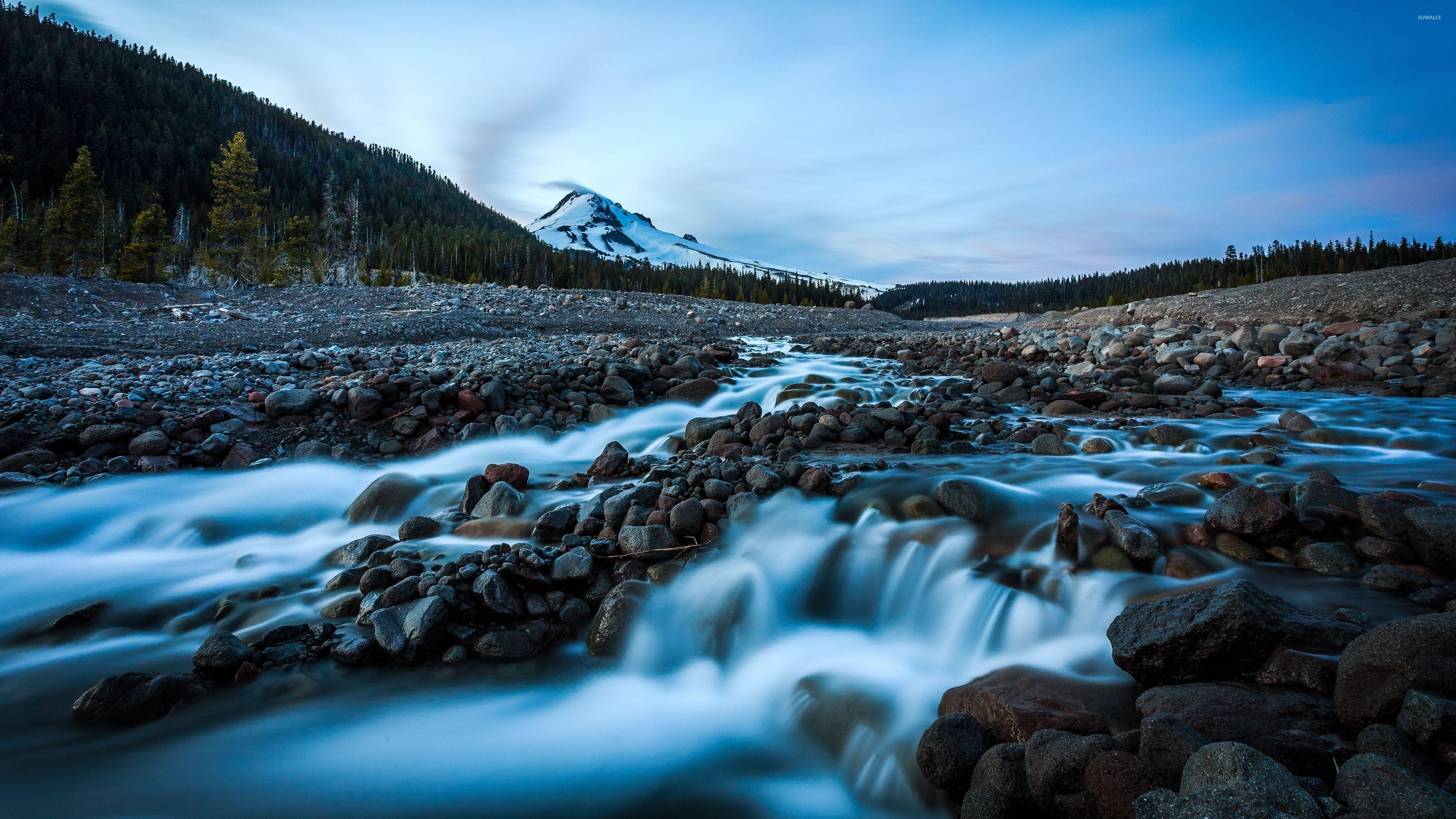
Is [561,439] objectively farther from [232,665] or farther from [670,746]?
[670,746]

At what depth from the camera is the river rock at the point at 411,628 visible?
378 centimetres

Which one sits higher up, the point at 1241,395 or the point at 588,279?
the point at 588,279

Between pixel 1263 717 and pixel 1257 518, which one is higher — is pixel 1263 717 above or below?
below

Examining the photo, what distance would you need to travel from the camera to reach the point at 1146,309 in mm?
22062

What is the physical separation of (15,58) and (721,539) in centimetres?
12007

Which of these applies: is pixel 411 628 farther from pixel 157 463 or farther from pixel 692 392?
pixel 692 392

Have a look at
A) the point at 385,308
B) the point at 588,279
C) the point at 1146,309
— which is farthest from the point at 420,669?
the point at 588,279

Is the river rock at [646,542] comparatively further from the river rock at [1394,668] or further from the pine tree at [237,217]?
the pine tree at [237,217]

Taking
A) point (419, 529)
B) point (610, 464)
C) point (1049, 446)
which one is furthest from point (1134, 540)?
point (419, 529)

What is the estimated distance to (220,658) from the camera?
3613 mm

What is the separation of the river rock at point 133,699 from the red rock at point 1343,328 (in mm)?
18456

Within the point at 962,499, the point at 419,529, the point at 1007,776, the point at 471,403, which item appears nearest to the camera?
the point at 1007,776

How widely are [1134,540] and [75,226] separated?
54561 millimetres

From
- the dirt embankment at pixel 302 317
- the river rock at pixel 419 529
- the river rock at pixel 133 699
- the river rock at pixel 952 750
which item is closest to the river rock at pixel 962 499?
the river rock at pixel 952 750
